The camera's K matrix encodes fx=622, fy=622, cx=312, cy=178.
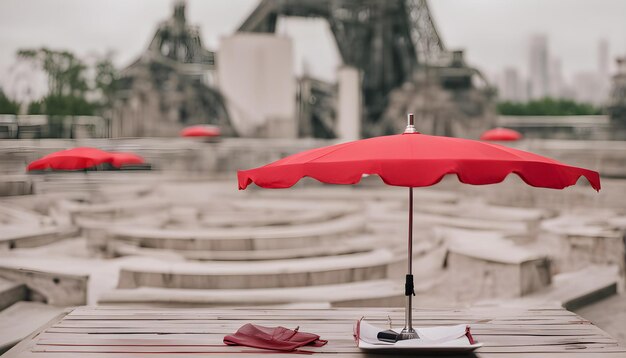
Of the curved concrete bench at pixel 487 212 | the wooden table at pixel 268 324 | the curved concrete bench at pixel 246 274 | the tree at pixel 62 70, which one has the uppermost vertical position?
the tree at pixel 62 70

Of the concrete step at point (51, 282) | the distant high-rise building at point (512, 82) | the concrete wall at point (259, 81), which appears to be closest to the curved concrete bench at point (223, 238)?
the concrete step at point (51, 282)

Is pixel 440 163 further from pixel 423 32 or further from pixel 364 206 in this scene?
pixel 423 32

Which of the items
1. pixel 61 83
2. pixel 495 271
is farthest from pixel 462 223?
pixel 61 83

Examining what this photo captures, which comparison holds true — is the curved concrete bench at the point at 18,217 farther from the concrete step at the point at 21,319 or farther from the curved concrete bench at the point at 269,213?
the concrete step at the point at 21,319

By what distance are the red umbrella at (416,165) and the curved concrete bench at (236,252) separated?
6.27m

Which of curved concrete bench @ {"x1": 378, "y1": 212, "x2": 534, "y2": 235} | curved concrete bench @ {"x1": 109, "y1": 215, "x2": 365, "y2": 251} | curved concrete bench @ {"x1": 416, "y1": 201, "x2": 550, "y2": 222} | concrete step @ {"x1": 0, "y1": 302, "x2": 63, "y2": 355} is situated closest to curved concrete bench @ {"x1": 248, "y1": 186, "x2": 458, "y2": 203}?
curved concrete bench @ {"x1": 416, "y1": 201, "x2": 550, "y2": 222}

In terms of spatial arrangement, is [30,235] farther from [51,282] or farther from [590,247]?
[590,247]

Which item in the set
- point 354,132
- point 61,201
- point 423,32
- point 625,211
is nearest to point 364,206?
point 625,211

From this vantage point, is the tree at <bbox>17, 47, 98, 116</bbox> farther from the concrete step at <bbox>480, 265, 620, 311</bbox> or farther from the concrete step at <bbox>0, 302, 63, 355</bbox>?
the concrete step at <bbox>480, 265, 620, 311</bbox>

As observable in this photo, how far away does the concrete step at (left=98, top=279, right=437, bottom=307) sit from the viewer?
25.8 feet

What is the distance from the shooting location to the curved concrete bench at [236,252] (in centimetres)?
1015

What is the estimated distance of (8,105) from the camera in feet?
141

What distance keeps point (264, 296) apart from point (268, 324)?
3.68 m

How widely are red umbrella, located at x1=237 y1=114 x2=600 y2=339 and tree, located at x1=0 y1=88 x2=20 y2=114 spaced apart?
44.1 meters
